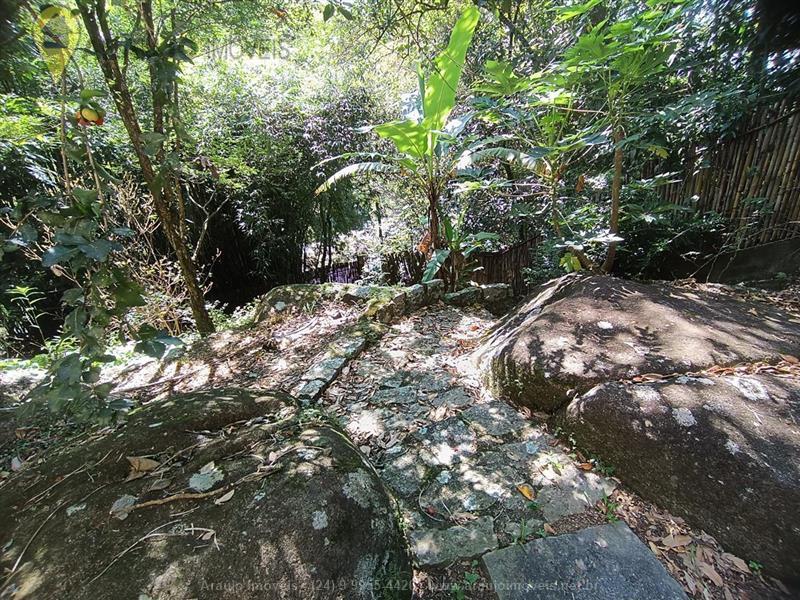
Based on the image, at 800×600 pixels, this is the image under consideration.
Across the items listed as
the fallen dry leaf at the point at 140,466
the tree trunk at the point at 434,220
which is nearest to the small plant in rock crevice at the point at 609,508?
the fallen dry leaf at the point at 140,466

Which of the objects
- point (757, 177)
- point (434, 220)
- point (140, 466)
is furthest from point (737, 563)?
point (757, 177)

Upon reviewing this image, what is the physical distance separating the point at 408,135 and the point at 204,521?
10.8 ft

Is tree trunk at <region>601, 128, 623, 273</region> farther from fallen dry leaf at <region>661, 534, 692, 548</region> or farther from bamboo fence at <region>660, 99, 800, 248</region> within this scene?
fallen dry leaf at <region>661, 534, 692, 548</region>

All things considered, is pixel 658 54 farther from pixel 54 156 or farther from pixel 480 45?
pixel 54 156

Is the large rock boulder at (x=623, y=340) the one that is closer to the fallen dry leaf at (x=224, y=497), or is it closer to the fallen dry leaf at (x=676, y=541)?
the fallen dry leaf at (x=676, y=541)

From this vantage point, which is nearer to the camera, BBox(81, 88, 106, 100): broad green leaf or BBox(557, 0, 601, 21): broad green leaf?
BBox(81, 88, 106, 100): broad green leaf

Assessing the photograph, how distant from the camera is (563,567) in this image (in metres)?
1.14

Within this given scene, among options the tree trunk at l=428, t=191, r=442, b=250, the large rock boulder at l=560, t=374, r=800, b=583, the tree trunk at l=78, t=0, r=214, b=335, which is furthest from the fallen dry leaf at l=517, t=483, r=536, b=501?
the tree trunk at l=428, t=191, r=442, b=250

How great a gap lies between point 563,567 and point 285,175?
5.78 m

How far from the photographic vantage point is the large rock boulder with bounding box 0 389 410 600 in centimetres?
88

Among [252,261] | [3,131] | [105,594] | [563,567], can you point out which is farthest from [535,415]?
[252,261]

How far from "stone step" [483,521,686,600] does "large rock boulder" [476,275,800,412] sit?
0.69 m

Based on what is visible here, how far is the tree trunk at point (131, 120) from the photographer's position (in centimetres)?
226

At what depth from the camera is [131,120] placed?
2666 millimetres
